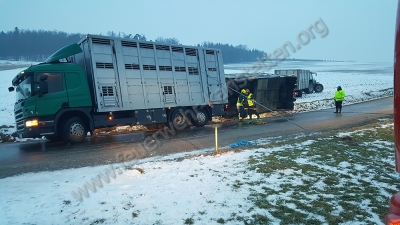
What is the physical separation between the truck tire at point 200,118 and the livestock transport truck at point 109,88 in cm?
5

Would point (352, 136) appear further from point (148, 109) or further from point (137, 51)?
point (137, 51)

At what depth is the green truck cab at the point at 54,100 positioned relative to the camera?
30.6ft

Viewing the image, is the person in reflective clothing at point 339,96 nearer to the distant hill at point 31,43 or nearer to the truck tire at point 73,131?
the truck tire at point 73,131

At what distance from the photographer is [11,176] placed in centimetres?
604

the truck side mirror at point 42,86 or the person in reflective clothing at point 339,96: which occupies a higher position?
the truck side mirror at point 42,86

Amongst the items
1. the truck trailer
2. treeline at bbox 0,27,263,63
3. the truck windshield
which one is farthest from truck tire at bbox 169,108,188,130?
treeline at bbox 0,27,263,63

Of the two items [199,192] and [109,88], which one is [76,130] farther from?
[199,192]

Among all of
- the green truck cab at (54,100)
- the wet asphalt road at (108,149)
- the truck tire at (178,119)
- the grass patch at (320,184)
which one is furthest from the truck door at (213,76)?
the grass patch at (320,184)

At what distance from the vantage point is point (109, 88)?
35.5ft

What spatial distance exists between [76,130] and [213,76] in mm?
6979

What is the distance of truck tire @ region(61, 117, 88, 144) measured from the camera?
9844mm

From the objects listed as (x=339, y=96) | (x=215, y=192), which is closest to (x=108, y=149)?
(x=215, y=192)

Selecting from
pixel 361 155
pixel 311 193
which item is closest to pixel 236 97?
pixel 361 155

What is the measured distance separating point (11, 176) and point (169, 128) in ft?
24.5
